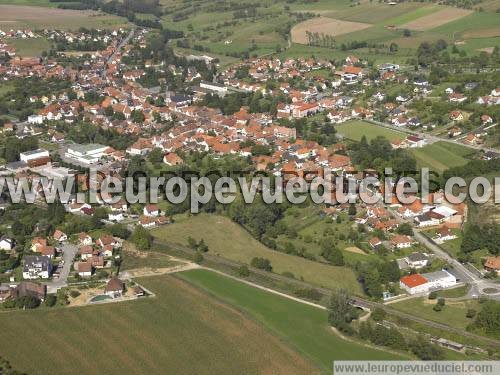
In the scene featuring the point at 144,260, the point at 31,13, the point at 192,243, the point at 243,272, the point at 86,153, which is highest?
the point at 31,13

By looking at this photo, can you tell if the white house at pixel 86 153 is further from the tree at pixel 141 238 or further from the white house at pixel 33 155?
the tree at pixel 141 238

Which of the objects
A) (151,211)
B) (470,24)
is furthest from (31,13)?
(151,211)

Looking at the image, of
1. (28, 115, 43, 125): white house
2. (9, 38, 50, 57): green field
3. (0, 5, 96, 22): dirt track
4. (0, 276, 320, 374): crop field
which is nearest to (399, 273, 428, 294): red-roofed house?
(0, 276, 320, 374): crop field

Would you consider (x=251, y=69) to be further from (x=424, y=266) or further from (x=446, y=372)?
(x=446, y=372)

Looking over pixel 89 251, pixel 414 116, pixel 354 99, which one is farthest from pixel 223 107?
pixel 89 251

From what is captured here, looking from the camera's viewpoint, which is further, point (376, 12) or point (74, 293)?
point (376, 12)

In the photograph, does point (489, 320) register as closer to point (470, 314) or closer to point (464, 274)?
point (470, 314)

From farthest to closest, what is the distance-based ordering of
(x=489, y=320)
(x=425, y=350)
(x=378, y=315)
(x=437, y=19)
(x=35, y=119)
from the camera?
1. (x=437, y=19)
2. (x=35, y=119)
3. (x=378, y=315)
4. (x=489, y=320)
5. (x=425, y=350)
